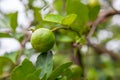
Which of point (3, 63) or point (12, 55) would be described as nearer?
point (12, 55)

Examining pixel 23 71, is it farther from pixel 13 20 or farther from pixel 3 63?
pixel 3 63

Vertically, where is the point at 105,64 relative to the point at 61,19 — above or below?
below

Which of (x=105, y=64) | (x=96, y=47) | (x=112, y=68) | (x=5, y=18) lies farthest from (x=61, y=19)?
(x=105, y=64)

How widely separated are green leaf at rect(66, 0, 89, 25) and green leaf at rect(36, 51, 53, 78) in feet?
0.70

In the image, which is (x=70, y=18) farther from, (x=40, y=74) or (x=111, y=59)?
(x=111, y=59)

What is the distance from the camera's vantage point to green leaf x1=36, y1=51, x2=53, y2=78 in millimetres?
964

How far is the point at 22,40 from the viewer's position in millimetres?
1428

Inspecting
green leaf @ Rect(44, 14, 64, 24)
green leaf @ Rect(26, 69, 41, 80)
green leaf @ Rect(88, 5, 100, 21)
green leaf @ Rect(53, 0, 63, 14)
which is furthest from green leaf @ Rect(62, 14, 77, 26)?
green leaf @ Rect(53, 0, 63, 14)

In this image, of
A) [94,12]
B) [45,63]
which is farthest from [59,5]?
[45,63]

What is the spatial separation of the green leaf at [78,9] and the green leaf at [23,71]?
0.31 m

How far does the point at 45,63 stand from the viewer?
3.29 feet

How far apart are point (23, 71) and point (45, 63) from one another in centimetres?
8

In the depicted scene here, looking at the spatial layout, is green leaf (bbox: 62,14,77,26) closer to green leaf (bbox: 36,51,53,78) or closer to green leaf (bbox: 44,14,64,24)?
green leaf (bbox: 44,14,64,24)

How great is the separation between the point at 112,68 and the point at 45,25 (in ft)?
3.84
